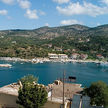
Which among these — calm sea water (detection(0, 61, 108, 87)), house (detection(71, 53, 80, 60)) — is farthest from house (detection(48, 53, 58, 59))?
calm sea water (detection(0, 61, 108, 87))

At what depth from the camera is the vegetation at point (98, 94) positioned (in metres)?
11.0

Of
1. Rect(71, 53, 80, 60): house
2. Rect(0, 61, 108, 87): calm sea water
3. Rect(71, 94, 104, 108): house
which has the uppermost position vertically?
Rect(71, 53, 80, 60): house

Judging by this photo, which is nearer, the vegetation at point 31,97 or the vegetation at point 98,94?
the vegetation at point 31,97

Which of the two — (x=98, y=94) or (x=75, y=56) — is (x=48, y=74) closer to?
(x=98, y=94)

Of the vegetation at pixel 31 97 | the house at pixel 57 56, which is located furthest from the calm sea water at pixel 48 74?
the house at pixel 57 56

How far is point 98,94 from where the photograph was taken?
467 inches

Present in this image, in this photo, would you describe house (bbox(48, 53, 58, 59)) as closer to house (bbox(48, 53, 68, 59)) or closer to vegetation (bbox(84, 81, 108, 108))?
house (bbox(48, 53, 68, 59))

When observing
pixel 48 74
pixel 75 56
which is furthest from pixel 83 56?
pixel 48 74

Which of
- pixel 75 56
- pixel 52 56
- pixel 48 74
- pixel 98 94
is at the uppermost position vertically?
pixel 52 56

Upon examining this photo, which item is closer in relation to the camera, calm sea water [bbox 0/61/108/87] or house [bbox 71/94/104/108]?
house [bbox 71/94/104/108]

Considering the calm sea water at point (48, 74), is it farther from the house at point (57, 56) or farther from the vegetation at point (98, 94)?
the house at point (57, 56)

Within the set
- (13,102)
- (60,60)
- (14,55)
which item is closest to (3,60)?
(14,55)

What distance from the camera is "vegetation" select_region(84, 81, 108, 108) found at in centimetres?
1095

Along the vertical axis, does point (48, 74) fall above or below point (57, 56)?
below
